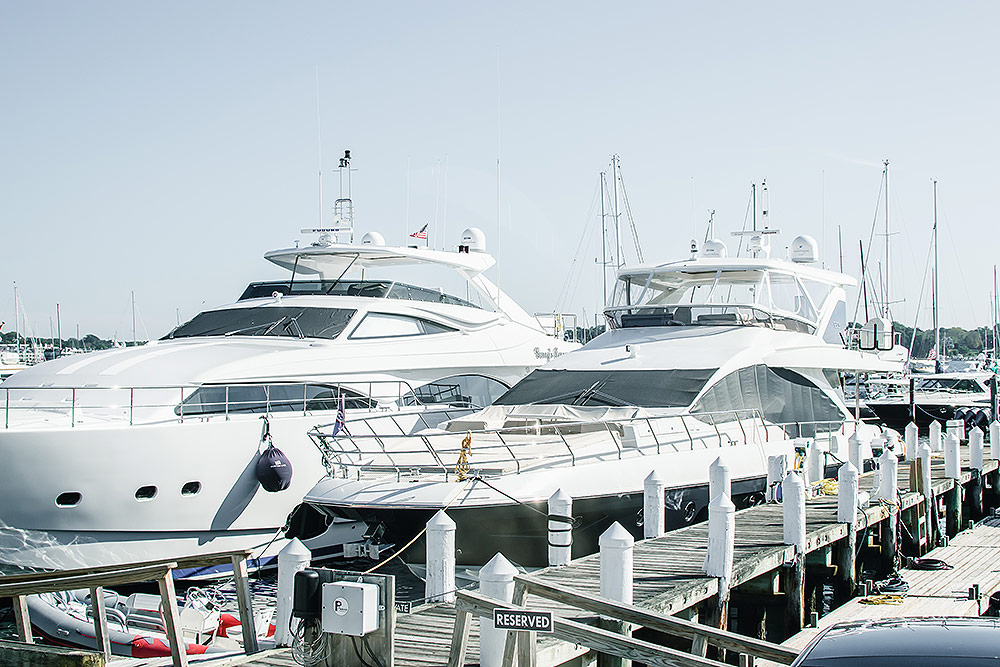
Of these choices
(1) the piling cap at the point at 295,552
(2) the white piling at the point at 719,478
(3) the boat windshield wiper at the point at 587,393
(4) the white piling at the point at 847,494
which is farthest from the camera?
(3) the boat windshield wiper at the point at 587,393

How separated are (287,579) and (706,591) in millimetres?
3667

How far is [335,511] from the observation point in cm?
1120

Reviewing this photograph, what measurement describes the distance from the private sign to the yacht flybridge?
17.2ft

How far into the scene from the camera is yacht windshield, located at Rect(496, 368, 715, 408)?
14.4 meters

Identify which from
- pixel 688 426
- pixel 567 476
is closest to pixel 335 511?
pixel 567 476

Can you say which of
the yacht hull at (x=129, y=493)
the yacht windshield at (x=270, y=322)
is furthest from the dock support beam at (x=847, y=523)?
the yacht windshield at (x=270, y=322)

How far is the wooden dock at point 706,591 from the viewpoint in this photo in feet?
20.3

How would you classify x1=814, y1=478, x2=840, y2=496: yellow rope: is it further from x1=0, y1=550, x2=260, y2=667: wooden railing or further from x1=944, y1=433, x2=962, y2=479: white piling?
x1=0, y1=550, x2=260, y2=667: wooden railing

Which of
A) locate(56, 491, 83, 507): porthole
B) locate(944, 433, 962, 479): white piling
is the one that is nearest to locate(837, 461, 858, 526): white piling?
locate(944, 433, 962, 479): white piling

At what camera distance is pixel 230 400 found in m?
15.0

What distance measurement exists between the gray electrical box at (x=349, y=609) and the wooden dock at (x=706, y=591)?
31cm

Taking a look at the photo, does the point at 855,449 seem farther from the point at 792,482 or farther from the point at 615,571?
the point at 615,571

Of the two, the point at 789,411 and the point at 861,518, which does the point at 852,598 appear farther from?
the point at 789,411

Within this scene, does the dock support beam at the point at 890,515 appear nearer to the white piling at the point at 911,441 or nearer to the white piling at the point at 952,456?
the white piling at the point at 952,456
